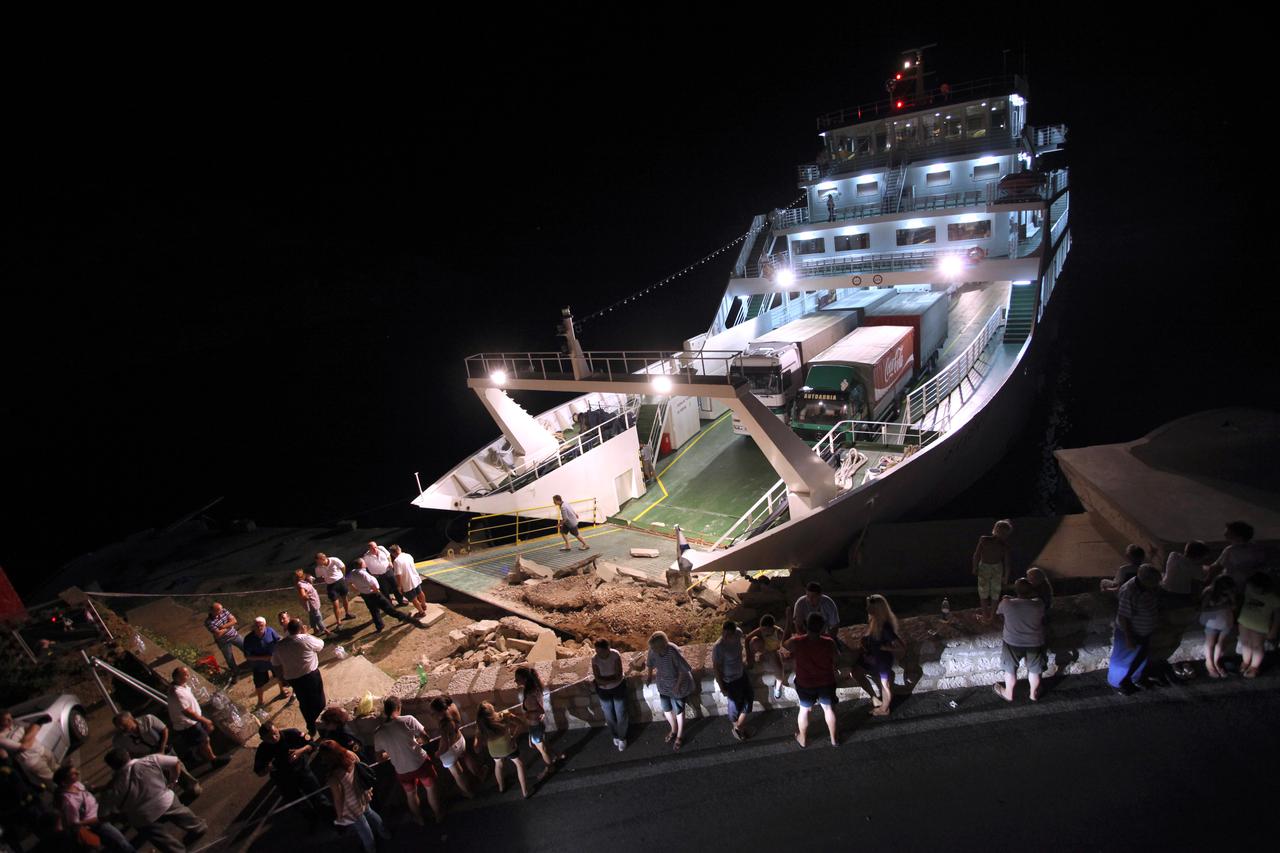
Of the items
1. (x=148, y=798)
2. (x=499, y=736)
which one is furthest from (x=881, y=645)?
(x=148, y=798)

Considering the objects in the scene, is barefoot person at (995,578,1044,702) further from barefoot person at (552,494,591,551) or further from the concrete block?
barefoot person at (552,494,591,551)

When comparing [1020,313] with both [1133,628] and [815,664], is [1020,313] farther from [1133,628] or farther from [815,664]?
[815,664]

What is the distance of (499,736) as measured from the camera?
5484 mm

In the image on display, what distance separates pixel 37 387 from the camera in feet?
192

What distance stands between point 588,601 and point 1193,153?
4809 inches

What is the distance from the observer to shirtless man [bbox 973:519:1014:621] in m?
7.29

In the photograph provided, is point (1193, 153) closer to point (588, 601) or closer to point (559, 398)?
point (559, 398)

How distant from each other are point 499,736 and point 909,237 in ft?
69.1

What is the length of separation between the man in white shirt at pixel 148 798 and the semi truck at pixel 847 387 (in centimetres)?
1233

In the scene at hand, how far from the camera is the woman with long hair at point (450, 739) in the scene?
5477mm

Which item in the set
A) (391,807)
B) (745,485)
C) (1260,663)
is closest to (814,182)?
(745,485)

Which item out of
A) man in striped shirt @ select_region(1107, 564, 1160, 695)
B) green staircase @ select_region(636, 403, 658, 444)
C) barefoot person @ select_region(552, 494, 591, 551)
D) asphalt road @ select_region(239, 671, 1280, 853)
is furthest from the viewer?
green staircase @ select_region(636, 403, 658, 444)

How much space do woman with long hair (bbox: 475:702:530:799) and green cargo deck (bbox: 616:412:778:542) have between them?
7.03 m

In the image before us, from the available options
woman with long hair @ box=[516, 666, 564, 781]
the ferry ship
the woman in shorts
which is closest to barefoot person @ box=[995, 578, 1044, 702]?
the woman in shorts
